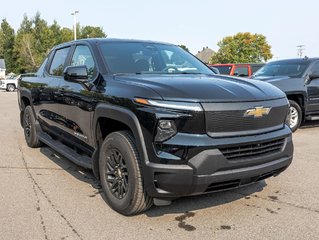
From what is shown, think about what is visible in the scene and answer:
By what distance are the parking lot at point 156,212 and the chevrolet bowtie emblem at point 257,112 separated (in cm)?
102

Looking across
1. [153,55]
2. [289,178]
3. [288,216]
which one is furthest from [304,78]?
[288,216]

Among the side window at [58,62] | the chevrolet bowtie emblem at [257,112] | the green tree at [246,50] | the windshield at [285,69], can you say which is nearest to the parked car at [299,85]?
the windshield at [285,69]

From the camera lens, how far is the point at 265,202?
4301 millimetres

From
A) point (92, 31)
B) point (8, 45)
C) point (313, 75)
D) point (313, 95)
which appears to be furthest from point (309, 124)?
point (92, 31)

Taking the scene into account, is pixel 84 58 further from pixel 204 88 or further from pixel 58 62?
pixel 204 88

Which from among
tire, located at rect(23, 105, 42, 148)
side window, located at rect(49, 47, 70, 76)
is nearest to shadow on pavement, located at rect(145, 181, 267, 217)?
side window, located at rect(49, 47, 70, 76)

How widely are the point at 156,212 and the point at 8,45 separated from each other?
88.5 m

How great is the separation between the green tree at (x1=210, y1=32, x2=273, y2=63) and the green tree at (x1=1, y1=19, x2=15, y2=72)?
43.1 metres

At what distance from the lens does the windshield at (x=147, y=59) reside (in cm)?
455

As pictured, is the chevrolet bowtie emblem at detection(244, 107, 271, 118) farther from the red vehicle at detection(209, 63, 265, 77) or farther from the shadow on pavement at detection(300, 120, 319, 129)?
the red vehicle at detection(209, 63, 265, 77)

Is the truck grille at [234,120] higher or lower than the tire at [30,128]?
higher

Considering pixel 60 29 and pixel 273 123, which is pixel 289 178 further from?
pixel 60 29

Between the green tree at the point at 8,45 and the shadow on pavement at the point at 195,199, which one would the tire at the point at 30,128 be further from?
the green tree at the point at 8,45

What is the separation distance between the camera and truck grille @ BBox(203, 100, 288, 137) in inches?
136
